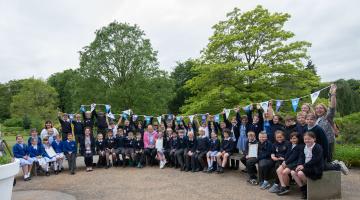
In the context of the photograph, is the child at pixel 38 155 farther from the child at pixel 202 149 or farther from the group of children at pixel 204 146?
the child at pixel 202 149

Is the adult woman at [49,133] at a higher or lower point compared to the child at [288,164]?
higher

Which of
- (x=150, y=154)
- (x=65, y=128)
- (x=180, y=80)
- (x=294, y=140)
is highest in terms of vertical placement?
(x=180, y=80)

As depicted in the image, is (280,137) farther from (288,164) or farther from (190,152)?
(190,152)

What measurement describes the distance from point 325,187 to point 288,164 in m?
0.82

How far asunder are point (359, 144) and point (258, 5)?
433 inches

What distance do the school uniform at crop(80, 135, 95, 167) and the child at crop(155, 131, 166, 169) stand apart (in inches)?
82.8

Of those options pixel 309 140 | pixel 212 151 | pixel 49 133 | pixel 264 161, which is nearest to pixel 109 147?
pixel 49 133

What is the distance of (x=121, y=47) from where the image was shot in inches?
1104

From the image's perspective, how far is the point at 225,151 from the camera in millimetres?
9719

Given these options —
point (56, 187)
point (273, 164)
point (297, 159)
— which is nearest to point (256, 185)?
point (273, 164)

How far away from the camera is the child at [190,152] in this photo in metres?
10.4

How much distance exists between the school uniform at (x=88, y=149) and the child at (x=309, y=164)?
687 centimetres

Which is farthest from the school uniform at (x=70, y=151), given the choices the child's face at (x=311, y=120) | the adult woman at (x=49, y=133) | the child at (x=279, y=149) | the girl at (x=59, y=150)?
the child's face at (x=311, y=120)

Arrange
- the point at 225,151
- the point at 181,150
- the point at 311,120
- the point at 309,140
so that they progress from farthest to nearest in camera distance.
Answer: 1. the point at 181,150
2. the point at 225,151
3. the point at 311,120
4. the point at 309,140
